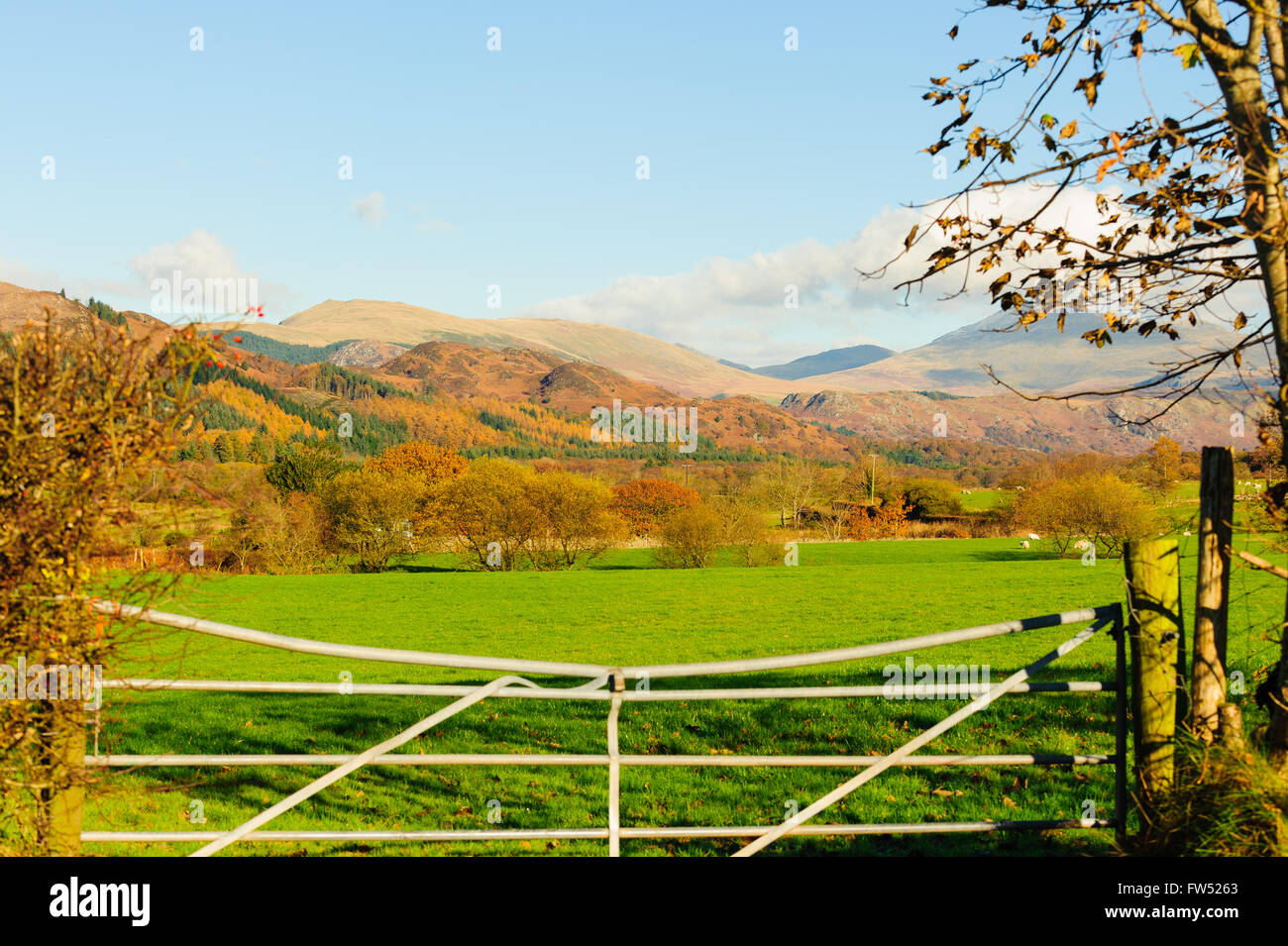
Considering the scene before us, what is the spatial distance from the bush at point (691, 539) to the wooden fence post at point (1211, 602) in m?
44.4

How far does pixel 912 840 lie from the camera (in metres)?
5.96

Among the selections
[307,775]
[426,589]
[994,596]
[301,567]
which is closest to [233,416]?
[301,567]

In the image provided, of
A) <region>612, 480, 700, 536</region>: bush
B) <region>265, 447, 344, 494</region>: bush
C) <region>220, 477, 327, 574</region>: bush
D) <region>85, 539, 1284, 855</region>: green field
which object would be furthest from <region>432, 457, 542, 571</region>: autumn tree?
<region>85, 539, 1284, 855</region>: green field

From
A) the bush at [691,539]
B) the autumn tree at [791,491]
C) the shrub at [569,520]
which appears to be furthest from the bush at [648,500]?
→ the shrub at [569,520]

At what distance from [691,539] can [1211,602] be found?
4459 centimetres

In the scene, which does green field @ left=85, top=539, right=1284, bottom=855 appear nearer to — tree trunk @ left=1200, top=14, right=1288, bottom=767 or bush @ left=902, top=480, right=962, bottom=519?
tree trunk @ left=1200, top=14, right=1288, bottom=767

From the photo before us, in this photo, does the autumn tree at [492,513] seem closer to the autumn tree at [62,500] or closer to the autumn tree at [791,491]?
the autumn tree at [791,491]

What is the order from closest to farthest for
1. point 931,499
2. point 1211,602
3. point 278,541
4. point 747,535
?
point 1211,602, point 278,541, point 747,535, point 931,499

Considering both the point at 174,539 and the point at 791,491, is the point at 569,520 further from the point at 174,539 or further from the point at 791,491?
the point at 174,539

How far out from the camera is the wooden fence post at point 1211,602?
3.87 meters

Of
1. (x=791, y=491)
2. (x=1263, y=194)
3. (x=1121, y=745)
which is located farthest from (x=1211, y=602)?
(x=791, y=491)

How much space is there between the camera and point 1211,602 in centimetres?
393
